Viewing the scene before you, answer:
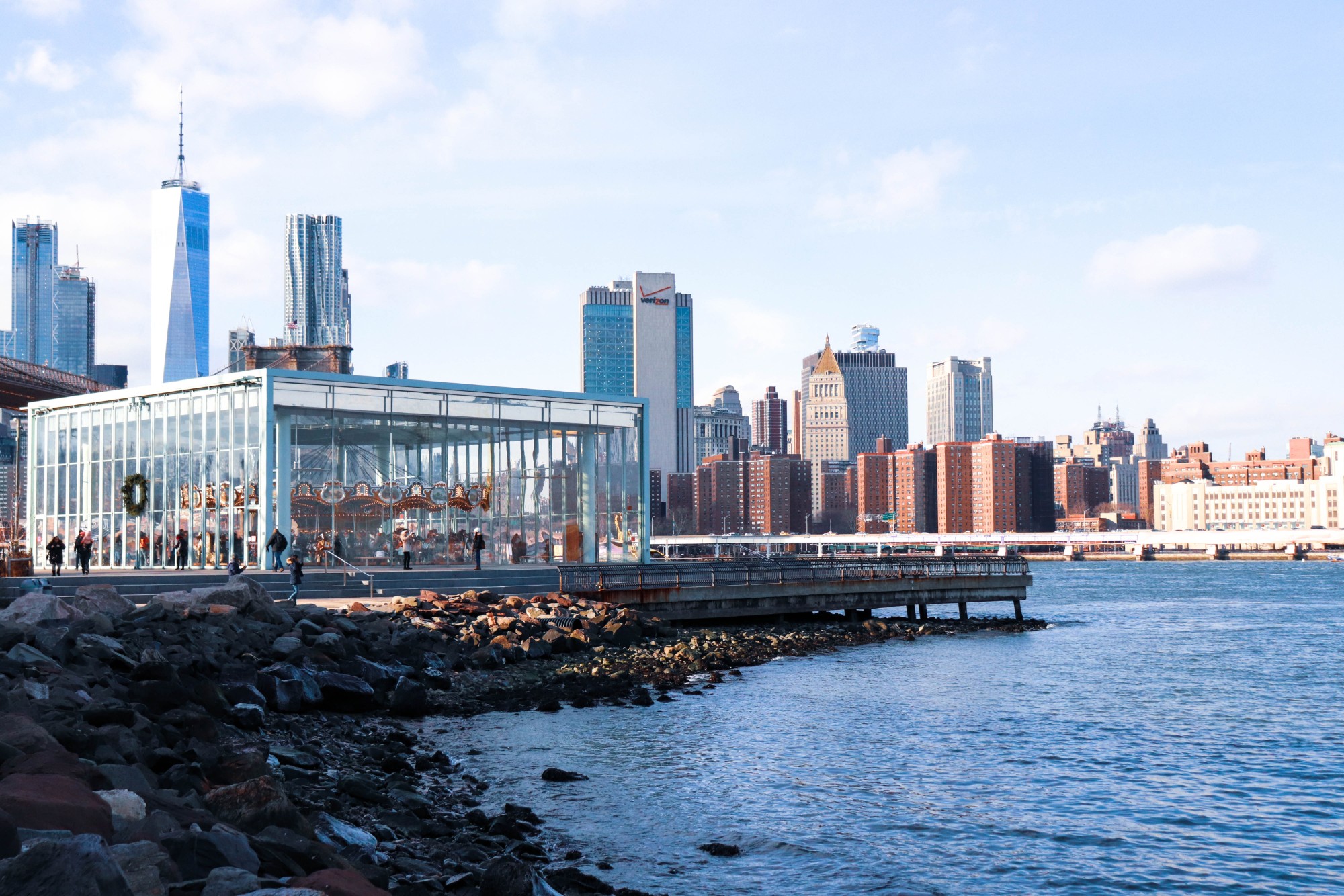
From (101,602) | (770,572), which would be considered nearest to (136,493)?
(101,602)

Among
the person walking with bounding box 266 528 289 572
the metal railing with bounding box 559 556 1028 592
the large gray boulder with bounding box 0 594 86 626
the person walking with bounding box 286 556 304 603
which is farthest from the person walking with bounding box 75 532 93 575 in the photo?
the metal railing with bounding box 559 556 1028 592

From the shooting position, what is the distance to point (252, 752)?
1496 centimetres

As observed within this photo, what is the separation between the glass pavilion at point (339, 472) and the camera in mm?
45781

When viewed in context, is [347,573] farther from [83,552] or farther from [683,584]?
[683,584]

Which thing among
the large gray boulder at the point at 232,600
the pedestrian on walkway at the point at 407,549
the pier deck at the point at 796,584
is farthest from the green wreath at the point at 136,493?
the large gray boulder at the point at 232,600

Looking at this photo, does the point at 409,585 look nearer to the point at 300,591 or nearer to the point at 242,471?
the point at 300,591

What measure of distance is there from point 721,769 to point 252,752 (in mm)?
9610

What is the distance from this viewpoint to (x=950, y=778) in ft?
71.7

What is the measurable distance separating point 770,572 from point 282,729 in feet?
98.1

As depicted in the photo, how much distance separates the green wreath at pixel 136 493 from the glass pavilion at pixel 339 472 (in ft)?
0.32

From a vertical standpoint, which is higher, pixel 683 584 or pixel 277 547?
pixel 277 547

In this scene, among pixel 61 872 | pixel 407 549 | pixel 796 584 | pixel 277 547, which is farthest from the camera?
pixel 796 584

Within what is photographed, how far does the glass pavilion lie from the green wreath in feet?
0.32

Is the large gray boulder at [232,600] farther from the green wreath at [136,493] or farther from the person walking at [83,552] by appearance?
the green wreath at [136,493]
